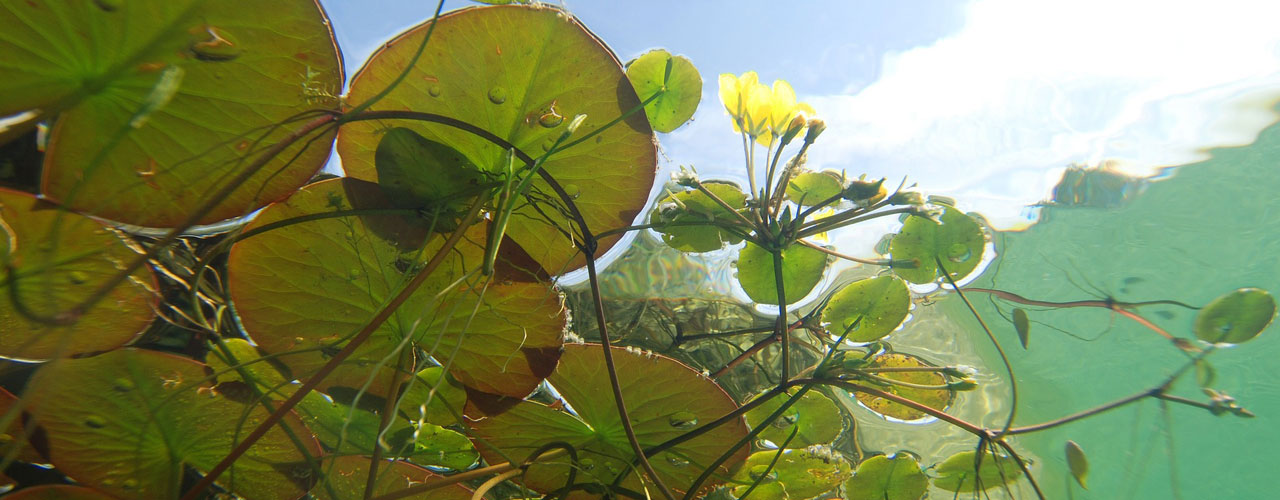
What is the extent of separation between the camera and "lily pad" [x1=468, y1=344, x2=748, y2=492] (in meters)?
0.64

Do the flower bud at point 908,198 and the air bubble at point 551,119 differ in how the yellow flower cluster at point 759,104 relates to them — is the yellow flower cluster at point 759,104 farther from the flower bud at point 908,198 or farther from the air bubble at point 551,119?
the air bubble at point 551,119

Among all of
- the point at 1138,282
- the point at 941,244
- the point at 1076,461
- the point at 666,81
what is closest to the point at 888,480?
the point at 1076,461

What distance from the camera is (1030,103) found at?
4.09 ft

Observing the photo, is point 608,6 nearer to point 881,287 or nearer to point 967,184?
point 881,287

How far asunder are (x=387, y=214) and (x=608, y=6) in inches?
23.9

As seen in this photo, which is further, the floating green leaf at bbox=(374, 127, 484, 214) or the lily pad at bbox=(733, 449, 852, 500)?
the lily pad at bbox=(733, 449, 852, 500)

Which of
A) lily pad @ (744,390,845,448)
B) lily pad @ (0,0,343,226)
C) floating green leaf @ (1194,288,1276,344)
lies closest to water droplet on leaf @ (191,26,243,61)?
lily pad @ (0,0,343,226)

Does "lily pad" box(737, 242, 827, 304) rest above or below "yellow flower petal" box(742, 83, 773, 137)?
below

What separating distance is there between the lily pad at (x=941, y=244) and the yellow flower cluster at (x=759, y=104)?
0.27 metres

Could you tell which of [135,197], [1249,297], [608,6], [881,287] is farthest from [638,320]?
[1249,297]

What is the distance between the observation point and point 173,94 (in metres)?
0.38

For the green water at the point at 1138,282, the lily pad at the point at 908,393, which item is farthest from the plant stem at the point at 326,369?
the green water at the point at 1138,282

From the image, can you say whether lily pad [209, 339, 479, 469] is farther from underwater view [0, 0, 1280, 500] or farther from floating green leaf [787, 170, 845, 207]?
floating green leaf [787, 170, 845, 207]

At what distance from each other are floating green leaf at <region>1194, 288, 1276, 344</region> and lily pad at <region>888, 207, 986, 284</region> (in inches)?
14.8
